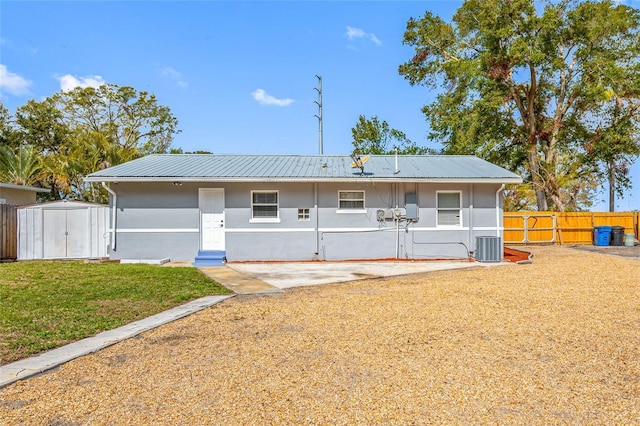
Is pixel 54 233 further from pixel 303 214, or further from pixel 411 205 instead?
pixel 411 205

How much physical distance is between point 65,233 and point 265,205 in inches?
265

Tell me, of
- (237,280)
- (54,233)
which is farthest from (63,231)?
(237,280)

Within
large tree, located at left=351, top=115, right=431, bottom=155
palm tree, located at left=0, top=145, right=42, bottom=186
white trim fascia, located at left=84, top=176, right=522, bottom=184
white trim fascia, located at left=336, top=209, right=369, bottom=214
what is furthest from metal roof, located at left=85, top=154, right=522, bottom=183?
→ large tree, located at left=351, top=115, right=431, bottom=155

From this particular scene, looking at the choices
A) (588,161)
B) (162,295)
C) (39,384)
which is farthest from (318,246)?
(588,161)

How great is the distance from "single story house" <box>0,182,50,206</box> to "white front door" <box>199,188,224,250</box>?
24.1 ft

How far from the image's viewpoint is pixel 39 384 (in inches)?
142

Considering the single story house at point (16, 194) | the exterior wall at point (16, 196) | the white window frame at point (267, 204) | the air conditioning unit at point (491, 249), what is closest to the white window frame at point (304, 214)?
the white window frame at point (267, 204)

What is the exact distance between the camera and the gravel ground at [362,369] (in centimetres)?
309

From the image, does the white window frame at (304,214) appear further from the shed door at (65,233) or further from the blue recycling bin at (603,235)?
the blue recycling bin at (603,235)

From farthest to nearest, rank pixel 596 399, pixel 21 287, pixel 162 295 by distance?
pixel 21 287 → pixel 162 295 → pixel 596 399

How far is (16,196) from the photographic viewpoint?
16.1 meters

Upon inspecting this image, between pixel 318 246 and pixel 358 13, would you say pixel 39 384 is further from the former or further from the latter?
pixel 358 13

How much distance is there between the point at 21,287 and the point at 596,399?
9.55 m

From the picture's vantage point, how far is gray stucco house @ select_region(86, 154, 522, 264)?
521 inches
